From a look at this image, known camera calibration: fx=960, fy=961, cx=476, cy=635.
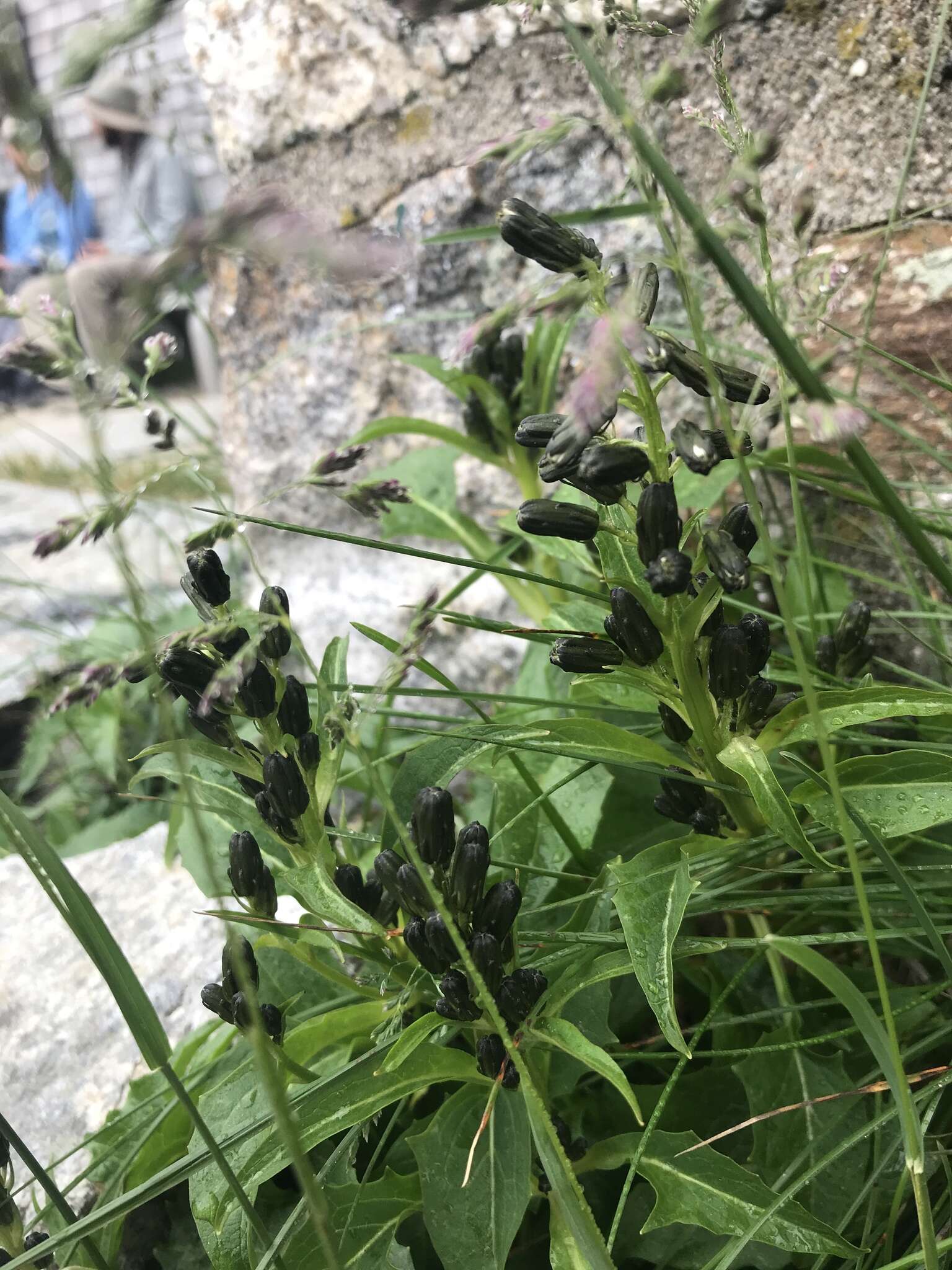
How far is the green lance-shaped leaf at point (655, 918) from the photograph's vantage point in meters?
0.58

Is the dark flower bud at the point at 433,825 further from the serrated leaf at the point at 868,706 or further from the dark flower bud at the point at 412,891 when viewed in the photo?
the serrated leaf at the point at 868,706

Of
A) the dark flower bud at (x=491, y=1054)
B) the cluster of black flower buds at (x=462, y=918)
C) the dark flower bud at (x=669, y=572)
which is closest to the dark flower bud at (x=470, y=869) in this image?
the cluster of black flower buds at (x=462, y=918)

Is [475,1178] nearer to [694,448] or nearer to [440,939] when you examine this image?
[440,939]

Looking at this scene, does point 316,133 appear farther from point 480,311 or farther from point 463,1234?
point 463,1234

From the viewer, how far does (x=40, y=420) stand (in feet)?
20.6

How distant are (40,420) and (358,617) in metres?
5.49

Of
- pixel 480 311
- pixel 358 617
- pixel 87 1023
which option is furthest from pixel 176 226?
pixel 358 617

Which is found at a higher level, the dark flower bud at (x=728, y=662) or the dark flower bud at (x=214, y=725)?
the dark flower bud at (x=214, y=725)

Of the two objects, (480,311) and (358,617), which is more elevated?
(480,311)

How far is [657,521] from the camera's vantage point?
24.8 inches

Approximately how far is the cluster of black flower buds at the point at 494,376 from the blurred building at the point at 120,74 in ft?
1.43

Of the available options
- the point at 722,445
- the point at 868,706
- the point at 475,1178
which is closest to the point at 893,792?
the point at 868,706

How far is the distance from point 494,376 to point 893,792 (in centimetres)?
74

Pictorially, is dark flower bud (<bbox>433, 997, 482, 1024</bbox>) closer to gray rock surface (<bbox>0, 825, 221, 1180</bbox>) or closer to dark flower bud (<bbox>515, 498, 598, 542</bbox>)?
dark flower bud (<bbox>515, 498, 598, 542</bbox>)
